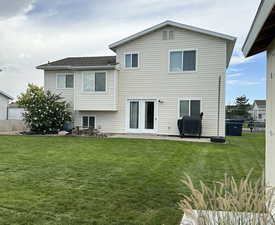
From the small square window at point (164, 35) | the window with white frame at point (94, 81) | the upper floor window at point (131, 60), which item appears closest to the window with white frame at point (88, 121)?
the window with white frame at point (94, 81)

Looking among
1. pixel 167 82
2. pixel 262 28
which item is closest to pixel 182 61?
pixel 167 82

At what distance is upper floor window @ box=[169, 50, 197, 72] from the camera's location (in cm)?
1418

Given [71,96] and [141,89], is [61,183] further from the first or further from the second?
[71,96]

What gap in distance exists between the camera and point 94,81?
49.9 feet

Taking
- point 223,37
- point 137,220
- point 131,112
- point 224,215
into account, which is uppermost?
point 223,37

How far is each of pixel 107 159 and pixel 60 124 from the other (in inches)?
361

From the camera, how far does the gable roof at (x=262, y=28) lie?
2.43m

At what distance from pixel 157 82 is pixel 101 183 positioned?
34.4 feet

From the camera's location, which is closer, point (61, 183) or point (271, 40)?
point (271, 40)

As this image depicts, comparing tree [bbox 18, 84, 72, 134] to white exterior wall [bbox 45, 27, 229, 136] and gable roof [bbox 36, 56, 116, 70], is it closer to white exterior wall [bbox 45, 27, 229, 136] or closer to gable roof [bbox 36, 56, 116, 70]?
white exterior wall [bbox 45, 27, 229, 136]

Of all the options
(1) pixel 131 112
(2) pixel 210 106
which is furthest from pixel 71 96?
(2) pixel 210 106

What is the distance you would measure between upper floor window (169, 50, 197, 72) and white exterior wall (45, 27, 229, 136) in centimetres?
24

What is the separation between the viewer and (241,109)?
37938 millimetres

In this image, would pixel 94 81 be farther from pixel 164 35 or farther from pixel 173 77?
pixel 164 35
